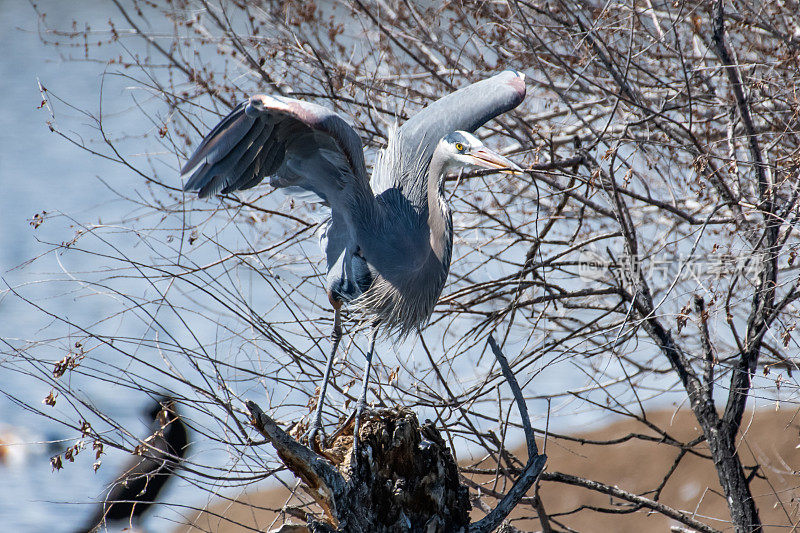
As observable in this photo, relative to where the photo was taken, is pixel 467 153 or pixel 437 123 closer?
pixel 467 153

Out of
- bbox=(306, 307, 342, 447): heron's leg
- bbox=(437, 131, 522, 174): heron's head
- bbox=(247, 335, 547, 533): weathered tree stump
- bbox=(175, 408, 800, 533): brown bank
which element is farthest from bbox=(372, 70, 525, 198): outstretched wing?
bbox=(175, 408, 800, 533): brown bank

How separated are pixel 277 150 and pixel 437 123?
0.58m

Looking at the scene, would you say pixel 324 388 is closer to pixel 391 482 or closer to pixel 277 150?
pixel 391 482

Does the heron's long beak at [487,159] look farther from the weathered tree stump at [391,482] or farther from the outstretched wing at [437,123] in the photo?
the weathered tree stump at [391,482]

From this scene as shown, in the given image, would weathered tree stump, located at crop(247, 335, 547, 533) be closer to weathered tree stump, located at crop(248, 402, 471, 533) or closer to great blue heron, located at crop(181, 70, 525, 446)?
weathered tree stump, located at crop(248, 402, 471, 533)

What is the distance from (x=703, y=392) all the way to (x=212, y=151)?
2.13 metres

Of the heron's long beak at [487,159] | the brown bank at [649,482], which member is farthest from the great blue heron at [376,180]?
the brown bank at [649,482]

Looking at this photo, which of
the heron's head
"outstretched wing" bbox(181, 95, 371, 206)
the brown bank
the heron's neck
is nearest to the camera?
"outstretched wing" bbox(181, 95, 371, 206)

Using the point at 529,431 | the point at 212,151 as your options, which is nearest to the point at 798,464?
the point at 529,431

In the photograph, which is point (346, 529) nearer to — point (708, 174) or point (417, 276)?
point (417, 276)

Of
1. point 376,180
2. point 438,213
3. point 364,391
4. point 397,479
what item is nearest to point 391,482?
point 397,479

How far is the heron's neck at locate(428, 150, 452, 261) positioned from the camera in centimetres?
251

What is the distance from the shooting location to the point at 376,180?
8.95ft

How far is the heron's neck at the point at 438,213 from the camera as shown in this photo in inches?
99.0
